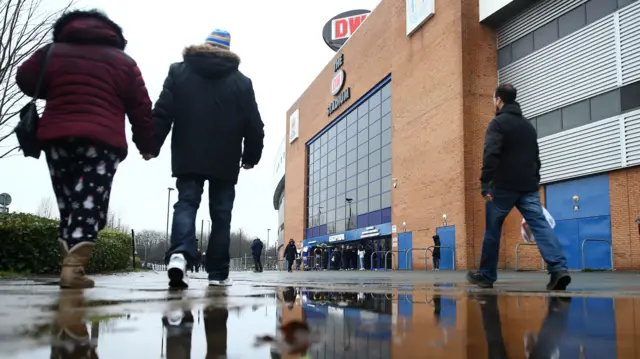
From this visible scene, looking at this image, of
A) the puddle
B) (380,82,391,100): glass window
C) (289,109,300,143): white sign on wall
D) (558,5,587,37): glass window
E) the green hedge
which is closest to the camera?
the puddle

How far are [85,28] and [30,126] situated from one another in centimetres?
78

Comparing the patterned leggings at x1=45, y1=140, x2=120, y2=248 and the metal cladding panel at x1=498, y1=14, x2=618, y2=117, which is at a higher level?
the metal cladding panel at x1=498, y1=14, x2=618, y2=117

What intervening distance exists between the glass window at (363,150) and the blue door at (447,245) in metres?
12.8

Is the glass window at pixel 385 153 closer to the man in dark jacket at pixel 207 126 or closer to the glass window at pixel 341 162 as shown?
the glass window at pixel 341 162

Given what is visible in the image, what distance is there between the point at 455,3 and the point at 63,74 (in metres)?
24.9

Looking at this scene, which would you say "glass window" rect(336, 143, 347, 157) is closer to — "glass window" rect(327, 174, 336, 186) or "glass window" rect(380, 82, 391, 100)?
"glass window" rect(327, 174, 336, 186)

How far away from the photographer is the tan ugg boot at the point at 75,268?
11.9 ft

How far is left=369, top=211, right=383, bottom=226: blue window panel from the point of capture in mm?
34906

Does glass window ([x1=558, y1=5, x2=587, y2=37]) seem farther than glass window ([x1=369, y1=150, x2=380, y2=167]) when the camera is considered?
No

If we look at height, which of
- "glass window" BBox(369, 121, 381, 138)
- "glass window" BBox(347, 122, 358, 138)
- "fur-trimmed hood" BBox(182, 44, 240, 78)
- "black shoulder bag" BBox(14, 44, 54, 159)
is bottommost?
"black shoulder bag" BBox(14, 44, 54, 159)

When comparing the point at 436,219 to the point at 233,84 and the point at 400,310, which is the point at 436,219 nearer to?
the point at 233,84

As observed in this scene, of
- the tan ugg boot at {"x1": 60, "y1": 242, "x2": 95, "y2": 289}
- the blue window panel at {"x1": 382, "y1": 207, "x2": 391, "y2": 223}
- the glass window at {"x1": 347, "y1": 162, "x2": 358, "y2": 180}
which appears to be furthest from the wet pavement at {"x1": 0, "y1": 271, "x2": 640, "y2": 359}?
the glass window at {"x1": 347, "y1": 162, "x2": 358, "y2": 180}

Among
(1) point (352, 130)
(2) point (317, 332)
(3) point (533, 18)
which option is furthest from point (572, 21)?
(2) point (317, 332)

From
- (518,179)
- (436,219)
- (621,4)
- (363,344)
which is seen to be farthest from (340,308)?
(436,219)
